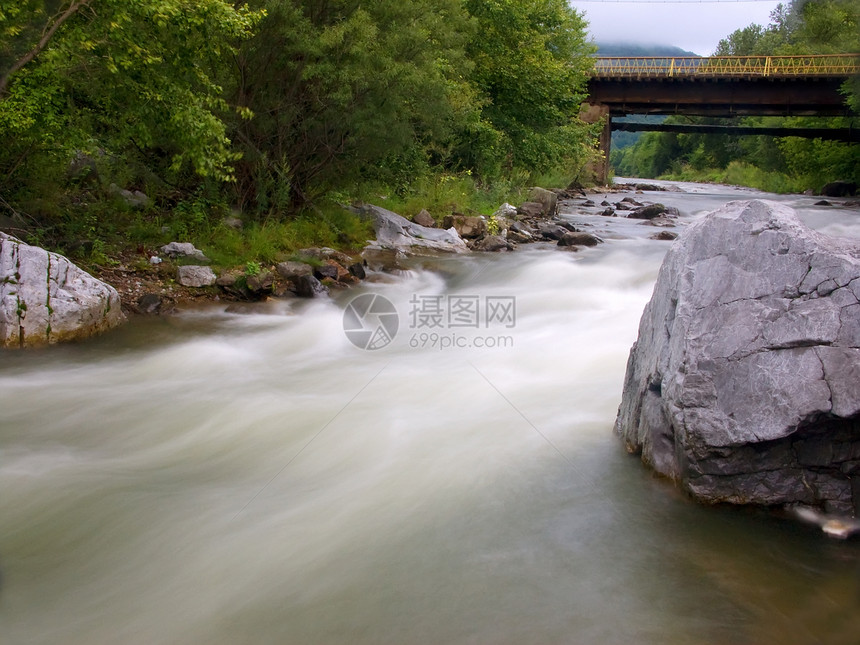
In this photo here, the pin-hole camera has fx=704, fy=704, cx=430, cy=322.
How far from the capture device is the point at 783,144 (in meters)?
47.8

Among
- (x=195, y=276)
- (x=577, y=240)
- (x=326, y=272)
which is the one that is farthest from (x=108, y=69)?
(x=577, y=240)

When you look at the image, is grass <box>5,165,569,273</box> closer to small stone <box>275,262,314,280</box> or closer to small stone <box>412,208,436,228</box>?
small stone <box>275,262,314,280</box>

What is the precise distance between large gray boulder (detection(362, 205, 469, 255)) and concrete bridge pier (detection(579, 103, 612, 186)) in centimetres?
2592

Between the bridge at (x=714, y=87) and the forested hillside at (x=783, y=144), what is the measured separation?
1947mm

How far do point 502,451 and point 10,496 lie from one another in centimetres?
360

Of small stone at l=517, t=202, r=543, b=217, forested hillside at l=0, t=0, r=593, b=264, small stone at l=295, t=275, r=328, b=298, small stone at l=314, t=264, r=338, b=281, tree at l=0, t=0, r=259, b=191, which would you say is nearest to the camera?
tree at l=0, t=0, r=259, b=191

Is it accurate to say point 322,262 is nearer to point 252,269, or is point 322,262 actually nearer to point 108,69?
point 252,269

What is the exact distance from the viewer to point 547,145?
2398cm

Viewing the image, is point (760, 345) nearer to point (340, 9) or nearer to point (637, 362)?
point (637, 362)

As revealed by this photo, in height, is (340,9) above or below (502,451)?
above

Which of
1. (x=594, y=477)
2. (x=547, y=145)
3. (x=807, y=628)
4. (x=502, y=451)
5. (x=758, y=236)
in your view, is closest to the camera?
(x=807, y=628)

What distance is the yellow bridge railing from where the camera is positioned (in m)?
40.9

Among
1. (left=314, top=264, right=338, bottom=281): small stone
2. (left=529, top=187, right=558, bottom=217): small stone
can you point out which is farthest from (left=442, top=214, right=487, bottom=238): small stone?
(left=529, top=187, right=558, bottom=217): small stone

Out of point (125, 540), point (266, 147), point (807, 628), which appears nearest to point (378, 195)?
point (266, 147)
